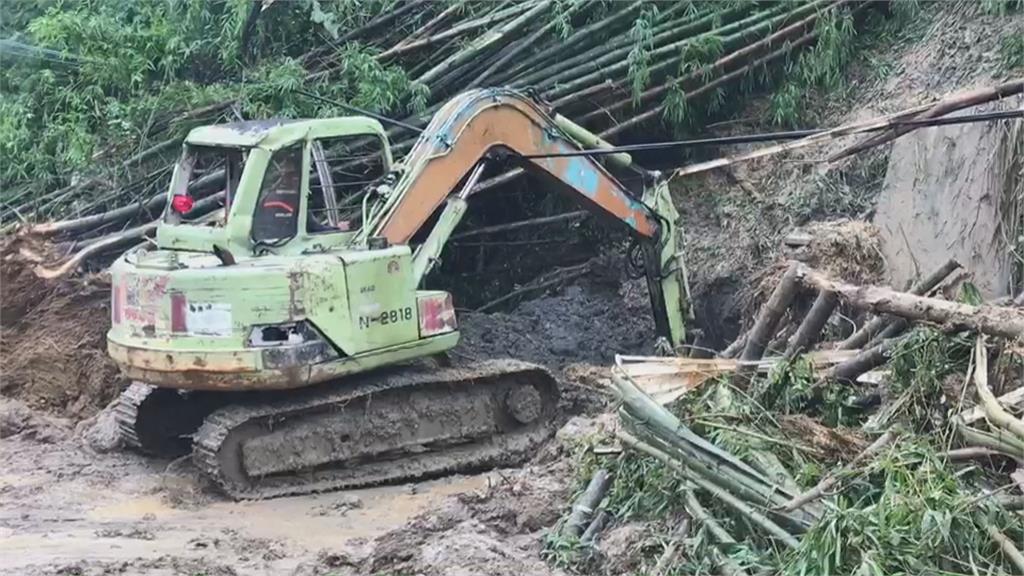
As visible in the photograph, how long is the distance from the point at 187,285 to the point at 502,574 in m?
2.74

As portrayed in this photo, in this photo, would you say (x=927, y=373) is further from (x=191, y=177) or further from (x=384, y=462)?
(x=191, y=177)

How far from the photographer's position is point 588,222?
1166 centimetres

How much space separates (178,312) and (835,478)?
3.92 meters

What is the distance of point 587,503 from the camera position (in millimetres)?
6438

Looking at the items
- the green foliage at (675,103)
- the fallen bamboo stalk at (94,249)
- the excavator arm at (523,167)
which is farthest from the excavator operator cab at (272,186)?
the green foliage at (675,103)

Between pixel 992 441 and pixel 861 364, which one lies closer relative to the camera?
pixel 992 441

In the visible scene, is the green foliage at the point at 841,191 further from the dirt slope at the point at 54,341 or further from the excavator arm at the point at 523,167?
the dirt slope at the point at 54,341

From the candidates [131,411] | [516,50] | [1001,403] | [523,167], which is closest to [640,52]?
[516,50]

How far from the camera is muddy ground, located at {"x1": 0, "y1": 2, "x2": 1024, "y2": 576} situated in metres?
6.56

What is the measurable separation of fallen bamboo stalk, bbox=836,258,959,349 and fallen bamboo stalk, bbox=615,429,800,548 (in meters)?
1.18

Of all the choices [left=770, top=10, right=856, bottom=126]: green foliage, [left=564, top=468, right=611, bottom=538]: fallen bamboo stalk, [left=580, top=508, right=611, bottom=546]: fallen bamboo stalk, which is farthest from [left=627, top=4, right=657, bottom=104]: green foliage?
[left=580, top=508, right=611, bottom=546]: fallen bamboo stalk

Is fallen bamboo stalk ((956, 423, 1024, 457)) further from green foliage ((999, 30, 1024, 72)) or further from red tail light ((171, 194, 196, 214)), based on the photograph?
green foliage ((999, 30, 1024, 72))

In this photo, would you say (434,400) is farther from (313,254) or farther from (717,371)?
(717,371)

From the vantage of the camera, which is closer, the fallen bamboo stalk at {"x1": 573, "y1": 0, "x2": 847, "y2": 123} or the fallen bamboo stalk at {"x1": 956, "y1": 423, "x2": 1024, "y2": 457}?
the fallen bamboo stalk at {"x1": 956, "y1": 423, "x2": 1024, "y2": 457}
